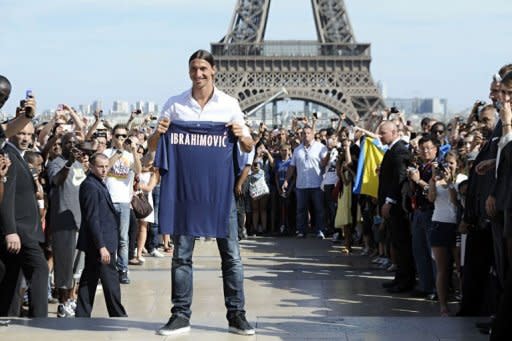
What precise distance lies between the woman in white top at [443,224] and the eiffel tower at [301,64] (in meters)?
53.1

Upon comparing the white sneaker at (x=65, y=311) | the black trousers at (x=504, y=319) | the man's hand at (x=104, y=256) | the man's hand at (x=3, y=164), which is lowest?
the white sneaker at (x=65, y=311)

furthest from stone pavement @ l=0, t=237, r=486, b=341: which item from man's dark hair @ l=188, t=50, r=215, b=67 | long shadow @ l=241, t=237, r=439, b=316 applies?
man's dark hair @ l=188, t=50, r=215, b=67

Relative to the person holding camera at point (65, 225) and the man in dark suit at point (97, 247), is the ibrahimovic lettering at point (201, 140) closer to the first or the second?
the man in dark suit at point (97, 247)

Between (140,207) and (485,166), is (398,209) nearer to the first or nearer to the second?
(140,207)

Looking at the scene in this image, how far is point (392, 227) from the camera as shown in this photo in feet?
41.5

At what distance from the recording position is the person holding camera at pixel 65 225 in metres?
10.5

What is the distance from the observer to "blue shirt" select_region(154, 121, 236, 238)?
7.95 m

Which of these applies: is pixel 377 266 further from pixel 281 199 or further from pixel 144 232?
pixel 281 199

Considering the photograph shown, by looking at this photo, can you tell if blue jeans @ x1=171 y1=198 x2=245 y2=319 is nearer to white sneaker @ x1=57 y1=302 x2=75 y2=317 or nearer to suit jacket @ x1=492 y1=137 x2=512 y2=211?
suit jacket @ x1=492 y1=137 x2=512 y2=211

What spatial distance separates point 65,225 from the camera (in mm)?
10625

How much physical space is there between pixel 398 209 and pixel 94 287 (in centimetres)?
423

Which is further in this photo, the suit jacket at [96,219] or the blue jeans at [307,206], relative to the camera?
the blue jeans at [307,206]

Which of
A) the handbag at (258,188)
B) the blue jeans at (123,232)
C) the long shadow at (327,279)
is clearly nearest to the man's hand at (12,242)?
the long shadow at (327,279)

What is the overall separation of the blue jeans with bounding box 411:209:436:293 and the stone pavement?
264 millimetres
